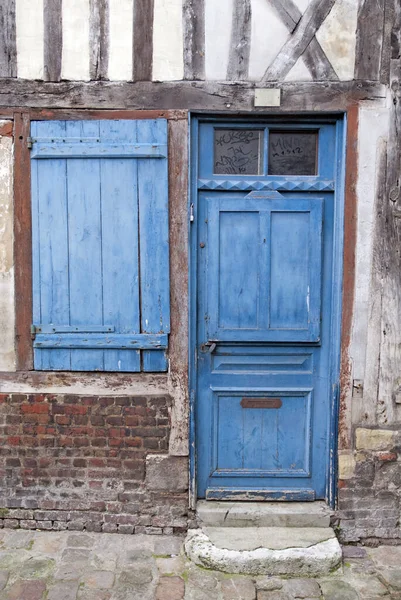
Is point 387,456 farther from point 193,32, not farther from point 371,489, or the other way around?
point 193,32

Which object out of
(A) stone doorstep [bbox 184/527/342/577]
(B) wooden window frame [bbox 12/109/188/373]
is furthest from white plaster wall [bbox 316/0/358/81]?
(A) stone doorstep [bbox 184/527/342/577]

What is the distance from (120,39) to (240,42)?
84cm

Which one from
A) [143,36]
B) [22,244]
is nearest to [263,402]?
[22,244]

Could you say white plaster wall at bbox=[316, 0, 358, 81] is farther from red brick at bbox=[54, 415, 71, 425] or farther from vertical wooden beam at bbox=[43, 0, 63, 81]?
red brick at bbox=[54, 415, 71, 425]

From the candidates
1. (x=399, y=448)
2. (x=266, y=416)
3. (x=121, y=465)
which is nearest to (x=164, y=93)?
(x=266, y=416)

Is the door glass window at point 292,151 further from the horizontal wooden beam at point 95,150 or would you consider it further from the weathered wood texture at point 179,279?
the horizontal wooden beam at point 95,150

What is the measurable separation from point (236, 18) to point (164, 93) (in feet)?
2.35

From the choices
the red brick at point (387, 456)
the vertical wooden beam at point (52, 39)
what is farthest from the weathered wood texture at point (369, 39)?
the red brick at point (387, 456)

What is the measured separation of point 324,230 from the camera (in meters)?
3.72

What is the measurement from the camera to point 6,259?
369 cm

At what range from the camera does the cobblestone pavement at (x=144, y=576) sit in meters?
3.11

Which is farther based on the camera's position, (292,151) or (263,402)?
(263,402)

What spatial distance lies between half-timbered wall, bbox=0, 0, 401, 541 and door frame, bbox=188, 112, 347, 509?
50 millimetres

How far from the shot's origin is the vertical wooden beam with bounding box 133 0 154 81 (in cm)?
352
